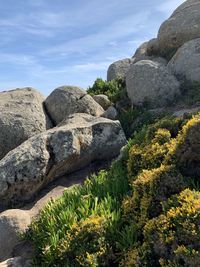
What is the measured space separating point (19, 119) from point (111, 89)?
6840 millimetres

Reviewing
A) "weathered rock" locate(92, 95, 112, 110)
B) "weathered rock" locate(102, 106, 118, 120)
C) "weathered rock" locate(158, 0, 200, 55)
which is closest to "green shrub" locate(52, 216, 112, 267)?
"weathered rock" locate(102, 106, 118, 120)

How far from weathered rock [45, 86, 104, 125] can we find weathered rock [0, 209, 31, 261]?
301 inches

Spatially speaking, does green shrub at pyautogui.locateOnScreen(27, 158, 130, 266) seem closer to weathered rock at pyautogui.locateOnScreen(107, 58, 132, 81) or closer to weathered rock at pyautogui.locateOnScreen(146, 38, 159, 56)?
weathered rock at pyautogui.locateOnScreen(146, 38, 159, 56)

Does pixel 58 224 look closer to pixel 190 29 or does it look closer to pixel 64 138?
pixel 64 138

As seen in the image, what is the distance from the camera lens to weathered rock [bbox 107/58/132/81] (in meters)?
27.9

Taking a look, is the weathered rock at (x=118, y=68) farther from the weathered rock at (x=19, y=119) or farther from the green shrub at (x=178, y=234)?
the green shrub at (x=178, y=234)

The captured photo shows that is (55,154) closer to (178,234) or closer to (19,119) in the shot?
(19,119)

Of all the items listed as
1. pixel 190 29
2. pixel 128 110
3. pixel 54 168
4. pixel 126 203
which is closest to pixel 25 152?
pixel 54 168

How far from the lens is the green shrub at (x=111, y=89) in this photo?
2137 centimetres

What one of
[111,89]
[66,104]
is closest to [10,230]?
[66,104]

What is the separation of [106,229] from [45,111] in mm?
11075

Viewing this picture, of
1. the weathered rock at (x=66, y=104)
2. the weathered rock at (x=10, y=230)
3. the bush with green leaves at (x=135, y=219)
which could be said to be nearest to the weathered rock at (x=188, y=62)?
the weathered rock at (x=66, y=104)

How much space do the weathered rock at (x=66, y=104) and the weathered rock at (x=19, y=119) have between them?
50cm

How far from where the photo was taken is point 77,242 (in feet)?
28.9
